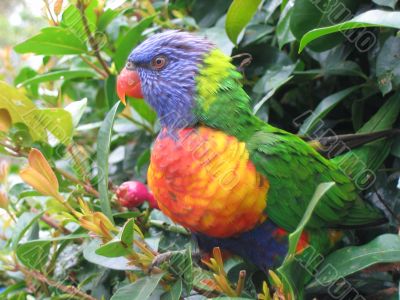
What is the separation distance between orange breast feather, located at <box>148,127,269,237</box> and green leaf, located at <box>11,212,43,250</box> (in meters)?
0.43

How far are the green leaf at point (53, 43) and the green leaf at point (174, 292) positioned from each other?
3.18ft

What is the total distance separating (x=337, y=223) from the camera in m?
1.66

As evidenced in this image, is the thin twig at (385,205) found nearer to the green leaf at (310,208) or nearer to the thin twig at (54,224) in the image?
the green leaf at (310,208)

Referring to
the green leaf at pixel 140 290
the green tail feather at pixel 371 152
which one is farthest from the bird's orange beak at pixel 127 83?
the green tail feather at pixel 371 152

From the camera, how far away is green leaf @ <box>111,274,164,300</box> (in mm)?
1321

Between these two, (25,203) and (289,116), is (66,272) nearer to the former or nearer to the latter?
(25,203)

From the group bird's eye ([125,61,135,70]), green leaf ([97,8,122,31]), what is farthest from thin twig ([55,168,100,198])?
green leaf ([97,8,122,31])

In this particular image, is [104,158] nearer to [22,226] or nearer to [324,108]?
[22,226]

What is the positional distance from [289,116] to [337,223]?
0.54 meters

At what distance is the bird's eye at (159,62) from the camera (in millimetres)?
1741

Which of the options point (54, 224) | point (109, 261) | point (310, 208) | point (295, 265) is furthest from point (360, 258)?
point (54, 224)

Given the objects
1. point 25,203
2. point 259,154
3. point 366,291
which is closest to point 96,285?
point 25,203

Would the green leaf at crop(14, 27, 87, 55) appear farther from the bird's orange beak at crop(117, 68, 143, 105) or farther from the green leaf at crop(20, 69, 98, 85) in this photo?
the bird's orange beak at crop(117, 68, 143, 105)

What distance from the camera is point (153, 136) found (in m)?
→ 2.15
